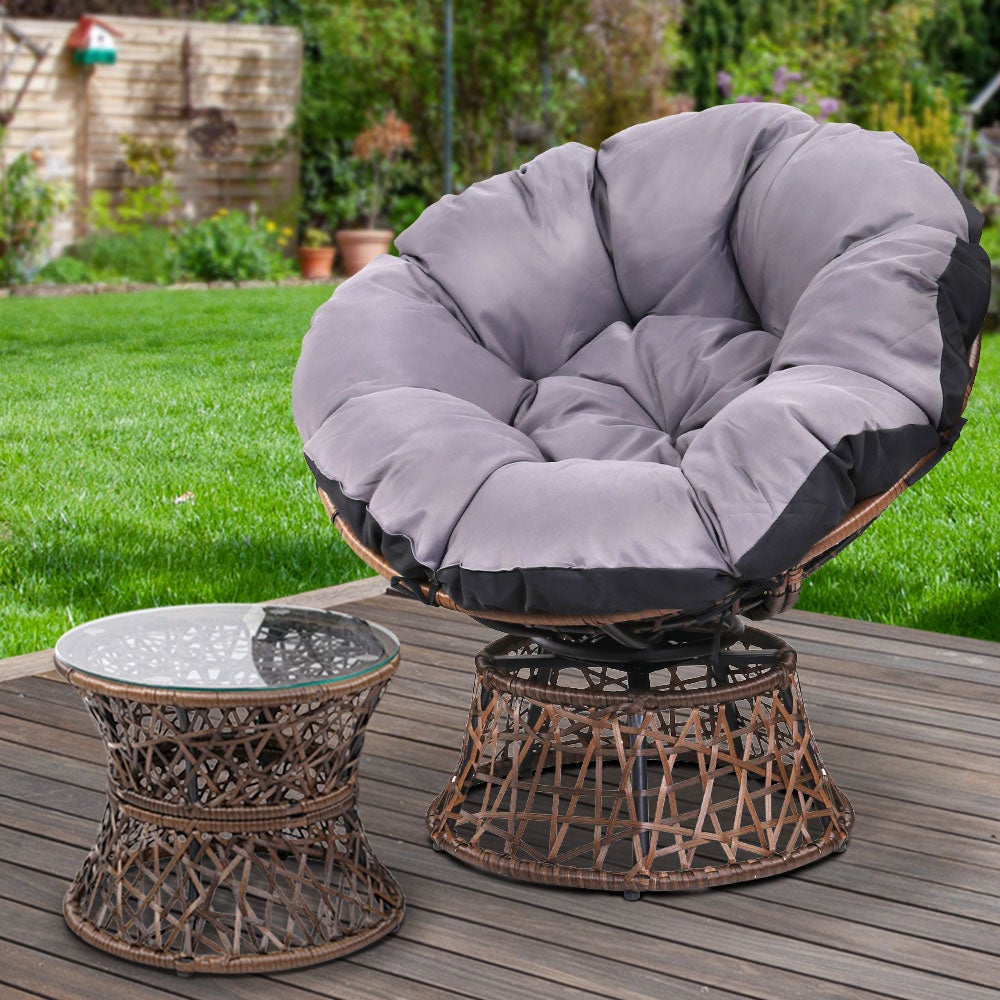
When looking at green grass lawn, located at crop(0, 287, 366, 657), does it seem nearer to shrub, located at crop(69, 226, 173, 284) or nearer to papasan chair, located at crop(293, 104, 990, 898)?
papasan chair, located at crop(293, 104, 990, 898)

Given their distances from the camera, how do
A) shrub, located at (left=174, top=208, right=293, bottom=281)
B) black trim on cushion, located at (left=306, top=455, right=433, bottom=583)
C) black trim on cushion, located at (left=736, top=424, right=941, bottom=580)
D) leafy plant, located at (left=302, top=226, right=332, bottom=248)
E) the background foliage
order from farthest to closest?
the background foliage
leafy plant, located at (left=302, top=226, right=332, bottom=248)
shrub, located at (left=174, top=208, right=293, bottom=281)
black trim on cushion, located at (left=306, top=455, right=433, bottom=583)
black trim on cushion, located at (left=736, top=424, right=941, bottom=580)

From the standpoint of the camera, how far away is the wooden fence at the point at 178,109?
9.12 m

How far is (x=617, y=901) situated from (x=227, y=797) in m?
0.53

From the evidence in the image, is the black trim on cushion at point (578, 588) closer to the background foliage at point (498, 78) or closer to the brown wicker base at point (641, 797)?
the brown wicker base at point (641, 797)

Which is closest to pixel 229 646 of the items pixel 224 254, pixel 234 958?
pixel 234 958

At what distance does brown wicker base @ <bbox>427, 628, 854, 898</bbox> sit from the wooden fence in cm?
752

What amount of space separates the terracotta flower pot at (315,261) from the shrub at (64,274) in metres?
1.33

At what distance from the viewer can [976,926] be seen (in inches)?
74.5

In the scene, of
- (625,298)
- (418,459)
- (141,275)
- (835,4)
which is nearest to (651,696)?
(418,459)

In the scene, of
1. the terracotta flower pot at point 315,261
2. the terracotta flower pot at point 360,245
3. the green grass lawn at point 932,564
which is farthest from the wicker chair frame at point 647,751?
the terracotta flower pot at point 360,245

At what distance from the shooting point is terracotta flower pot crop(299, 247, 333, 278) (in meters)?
9.18

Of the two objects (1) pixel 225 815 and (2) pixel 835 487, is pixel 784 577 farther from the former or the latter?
(1) pixel 225 815

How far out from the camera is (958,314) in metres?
2.03

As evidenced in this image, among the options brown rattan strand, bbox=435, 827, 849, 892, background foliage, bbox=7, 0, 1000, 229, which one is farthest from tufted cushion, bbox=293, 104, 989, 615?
background foliage, bbox=7, 0, 1000, 229
